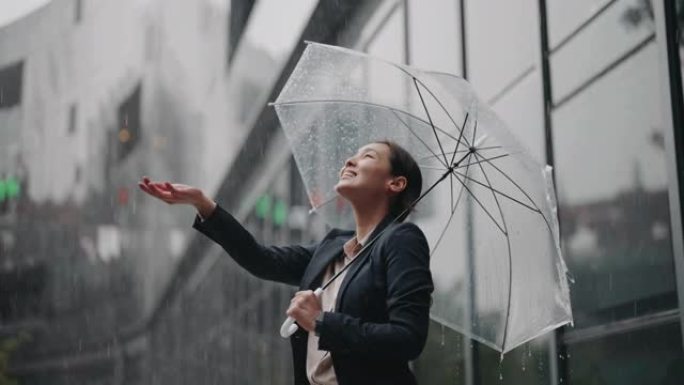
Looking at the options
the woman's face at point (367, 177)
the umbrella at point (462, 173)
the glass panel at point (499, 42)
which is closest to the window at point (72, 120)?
the glass panel at point (499, 42)

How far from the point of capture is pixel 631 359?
491 centimetres

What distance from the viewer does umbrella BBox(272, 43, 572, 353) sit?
11.1ft

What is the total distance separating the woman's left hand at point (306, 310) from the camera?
8.63 feet

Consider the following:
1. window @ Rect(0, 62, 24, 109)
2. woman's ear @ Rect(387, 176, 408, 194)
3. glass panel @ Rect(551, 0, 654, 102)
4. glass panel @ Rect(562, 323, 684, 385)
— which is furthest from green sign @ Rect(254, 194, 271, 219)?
window @ Rect(0, 62, 24, 109)

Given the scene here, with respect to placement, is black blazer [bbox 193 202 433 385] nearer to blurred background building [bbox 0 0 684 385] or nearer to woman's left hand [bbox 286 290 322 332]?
woman's left hand [bbox 286 290 322 332]

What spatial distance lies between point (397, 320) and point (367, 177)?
0.59 meters

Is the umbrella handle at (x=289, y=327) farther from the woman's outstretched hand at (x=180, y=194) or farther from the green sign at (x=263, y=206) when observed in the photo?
the green sign at (x=263, y=206)

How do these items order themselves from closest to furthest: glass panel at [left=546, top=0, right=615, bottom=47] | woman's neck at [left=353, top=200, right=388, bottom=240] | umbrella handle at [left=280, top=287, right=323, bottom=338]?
umbrella handle at [left=280, top=287, right=323, bottom=338] → woman's neck at [left=353, top=200, right=388, bottom=240] → glass panel at [left=546, top=0, right=615, bottom=47]

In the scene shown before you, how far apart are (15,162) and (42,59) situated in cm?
372

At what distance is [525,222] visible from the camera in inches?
136

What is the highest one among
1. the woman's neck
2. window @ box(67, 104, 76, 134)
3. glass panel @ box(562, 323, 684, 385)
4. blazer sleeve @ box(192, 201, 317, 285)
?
window @ box(67, 104, 76, 134)

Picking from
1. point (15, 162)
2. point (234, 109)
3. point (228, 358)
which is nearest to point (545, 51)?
point (234, 109)

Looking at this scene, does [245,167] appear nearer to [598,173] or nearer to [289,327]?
[598,173]

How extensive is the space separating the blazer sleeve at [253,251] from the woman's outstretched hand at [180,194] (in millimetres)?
28
